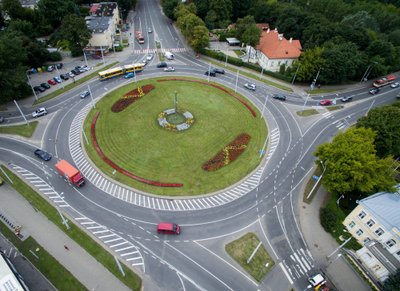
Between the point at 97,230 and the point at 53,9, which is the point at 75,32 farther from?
the point at 97,230

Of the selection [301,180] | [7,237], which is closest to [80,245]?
[7,237]

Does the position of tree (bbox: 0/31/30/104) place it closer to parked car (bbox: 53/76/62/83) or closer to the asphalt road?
the asphalt road

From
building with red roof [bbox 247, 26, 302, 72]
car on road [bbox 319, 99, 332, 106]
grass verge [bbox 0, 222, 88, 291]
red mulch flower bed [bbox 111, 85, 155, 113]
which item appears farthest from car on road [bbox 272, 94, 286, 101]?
grass verge [bbox 0, 222, 88, 291]

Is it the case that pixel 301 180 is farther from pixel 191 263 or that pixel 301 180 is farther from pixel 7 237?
pixel 7 237

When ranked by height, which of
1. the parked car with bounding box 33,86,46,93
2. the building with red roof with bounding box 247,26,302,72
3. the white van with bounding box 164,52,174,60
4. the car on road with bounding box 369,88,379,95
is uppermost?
the building with red roof with bounding box 247,26,302,72

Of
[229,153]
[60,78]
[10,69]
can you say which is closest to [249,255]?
[229,153]

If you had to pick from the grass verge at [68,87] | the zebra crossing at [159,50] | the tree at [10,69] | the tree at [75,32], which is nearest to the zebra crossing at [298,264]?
the tree at [10,69]
